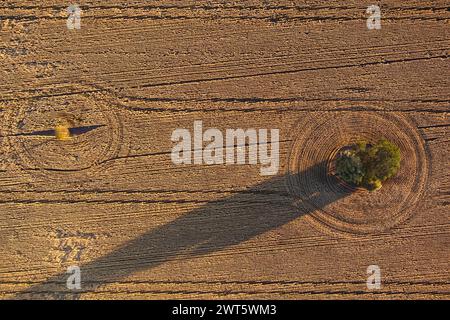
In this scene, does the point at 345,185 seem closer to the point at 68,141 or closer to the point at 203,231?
the point at 203,231

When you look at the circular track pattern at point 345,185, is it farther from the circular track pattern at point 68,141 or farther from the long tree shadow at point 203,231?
the circular track pattern at point 68,141

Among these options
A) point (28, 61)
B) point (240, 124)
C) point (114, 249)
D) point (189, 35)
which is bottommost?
point (114, 249)

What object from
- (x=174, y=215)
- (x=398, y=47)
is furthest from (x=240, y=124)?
(x=398, y=47)

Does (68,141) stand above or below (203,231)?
above

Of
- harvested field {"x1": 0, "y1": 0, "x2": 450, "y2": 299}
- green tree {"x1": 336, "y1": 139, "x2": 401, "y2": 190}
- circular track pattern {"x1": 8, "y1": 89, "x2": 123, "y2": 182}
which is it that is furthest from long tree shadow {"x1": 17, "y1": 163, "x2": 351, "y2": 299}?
circular track pattern {"x1": 8, "y1": 89, "x2": 123, "y2": 182}

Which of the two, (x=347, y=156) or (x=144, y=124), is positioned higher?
(x=144, y=124)

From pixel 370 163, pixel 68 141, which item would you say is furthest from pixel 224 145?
pixel 68 141
